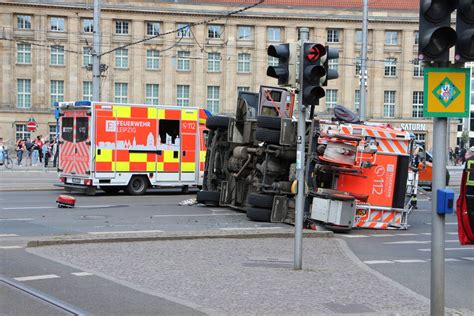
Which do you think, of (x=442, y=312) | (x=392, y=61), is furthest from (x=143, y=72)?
(x=442, y=312)

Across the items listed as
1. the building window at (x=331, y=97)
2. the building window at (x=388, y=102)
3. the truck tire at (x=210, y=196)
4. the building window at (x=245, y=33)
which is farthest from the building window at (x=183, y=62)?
the truck tire at (x=210, y=196)

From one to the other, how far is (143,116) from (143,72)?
48982mm

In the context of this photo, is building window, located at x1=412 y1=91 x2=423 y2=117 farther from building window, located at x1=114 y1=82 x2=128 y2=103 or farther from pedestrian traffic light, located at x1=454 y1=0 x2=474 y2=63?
pedestrian traffic light, located at x1=454 y1=0 x2=474 y2=63

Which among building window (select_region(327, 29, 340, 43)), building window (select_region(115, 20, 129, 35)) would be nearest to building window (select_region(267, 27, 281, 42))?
building window (select_region(327, 29, 340, 43))

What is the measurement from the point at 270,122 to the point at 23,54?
58.3 m

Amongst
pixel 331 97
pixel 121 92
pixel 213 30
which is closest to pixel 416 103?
pixel 331 97

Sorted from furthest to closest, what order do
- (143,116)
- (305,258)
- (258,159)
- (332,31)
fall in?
(332,31), (143,116), (258,159), (305,258)

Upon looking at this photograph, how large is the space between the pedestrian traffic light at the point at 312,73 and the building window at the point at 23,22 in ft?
206

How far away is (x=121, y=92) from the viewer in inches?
2783

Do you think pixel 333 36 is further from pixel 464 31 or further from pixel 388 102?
pixel 464 31

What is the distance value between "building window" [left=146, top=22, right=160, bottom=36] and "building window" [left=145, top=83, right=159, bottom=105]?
5.10m

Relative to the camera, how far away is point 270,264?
33.7ft

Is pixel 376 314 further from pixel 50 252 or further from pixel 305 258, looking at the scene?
pixel 50 252

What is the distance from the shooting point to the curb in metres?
11.2
